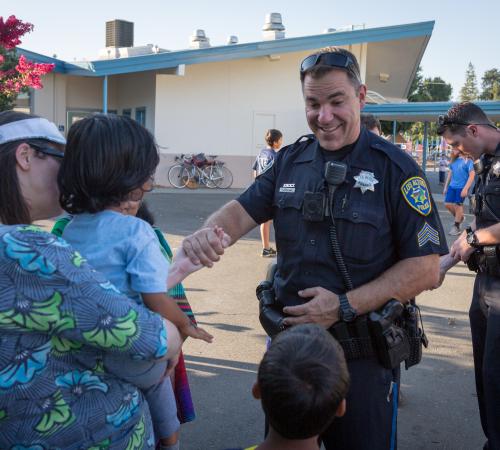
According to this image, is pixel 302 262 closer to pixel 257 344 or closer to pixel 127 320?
pixel 127 320

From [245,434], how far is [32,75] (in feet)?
16.4

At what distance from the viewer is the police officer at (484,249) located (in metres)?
3.41

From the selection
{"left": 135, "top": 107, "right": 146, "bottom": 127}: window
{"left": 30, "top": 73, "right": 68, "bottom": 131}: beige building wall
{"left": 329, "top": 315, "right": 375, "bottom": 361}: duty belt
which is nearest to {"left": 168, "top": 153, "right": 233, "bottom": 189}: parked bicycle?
{"left": 135, "top": 107, "right": 146, "bottom": 127}: window

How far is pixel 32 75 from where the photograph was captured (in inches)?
284

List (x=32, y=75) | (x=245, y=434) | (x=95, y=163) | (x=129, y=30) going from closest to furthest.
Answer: (x=95, y=163), (x=245, y=434), (x=32, y=75), (x=129, y=30)

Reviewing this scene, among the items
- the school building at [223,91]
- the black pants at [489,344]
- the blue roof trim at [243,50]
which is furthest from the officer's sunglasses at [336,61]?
the school building at [223,91]

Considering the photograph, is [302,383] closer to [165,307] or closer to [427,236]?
[165,307]

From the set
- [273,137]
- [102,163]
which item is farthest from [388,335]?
[273,137]

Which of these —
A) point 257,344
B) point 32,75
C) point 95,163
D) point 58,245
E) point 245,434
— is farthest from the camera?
point 32,75

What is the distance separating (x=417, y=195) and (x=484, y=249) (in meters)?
1.32

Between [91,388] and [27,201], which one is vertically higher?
[27,201]

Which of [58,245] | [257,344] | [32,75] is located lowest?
[257,344]

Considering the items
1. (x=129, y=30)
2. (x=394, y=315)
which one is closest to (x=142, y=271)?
(x=394, y=315)

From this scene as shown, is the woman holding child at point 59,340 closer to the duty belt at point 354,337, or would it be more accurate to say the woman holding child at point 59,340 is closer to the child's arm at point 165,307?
the child's arm at point 165,307
